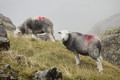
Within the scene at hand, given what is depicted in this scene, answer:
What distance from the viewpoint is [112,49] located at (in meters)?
12.4

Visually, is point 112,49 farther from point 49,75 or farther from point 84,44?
point 49,75

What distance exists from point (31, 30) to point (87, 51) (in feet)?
24.9

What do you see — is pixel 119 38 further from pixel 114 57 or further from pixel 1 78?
pixel 1 78

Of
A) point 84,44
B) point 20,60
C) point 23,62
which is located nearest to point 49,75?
point 23,62

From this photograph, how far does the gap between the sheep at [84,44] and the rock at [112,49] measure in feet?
13.1

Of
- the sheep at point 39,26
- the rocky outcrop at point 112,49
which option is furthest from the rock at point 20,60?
the sheep at point 39,26

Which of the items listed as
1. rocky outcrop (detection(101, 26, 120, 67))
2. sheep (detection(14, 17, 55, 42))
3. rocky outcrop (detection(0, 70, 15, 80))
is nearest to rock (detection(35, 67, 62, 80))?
rocky outcrop (detection(0, 70, 15, 80))

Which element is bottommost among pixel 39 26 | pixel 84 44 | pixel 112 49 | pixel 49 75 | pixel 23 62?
pixel 112 49

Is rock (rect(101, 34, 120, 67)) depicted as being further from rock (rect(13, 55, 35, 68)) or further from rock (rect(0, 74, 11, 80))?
rock (rect(0, 74, 11, 80))

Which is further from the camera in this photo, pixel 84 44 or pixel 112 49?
pixel 112 49

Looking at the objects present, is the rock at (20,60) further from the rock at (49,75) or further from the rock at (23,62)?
the rock at (49,75)

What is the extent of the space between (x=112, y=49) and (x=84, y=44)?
4886mm

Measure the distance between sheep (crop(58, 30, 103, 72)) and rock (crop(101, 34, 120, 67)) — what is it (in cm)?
400

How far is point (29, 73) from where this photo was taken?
4449 mm
